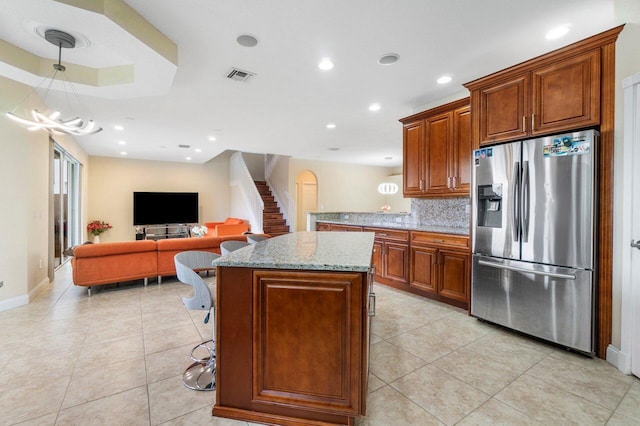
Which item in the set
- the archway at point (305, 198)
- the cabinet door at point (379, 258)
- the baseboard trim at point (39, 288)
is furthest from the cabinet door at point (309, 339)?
the archway at point (305, 198)

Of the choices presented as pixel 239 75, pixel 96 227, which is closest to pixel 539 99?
pixel 239 75

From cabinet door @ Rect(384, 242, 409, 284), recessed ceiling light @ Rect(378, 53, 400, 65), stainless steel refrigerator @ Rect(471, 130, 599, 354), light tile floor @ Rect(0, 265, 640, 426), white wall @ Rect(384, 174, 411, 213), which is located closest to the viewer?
light tile floor @ Rect(0, 265, 640, 426)

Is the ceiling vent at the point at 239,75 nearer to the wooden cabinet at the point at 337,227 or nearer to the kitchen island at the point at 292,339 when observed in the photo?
the kitchen island at the point at 292,339

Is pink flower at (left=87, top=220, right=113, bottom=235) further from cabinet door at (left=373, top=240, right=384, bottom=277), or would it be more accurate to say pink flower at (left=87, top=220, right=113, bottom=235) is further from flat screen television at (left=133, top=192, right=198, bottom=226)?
cabinet door at (left=373, top=240, right=384, bottom=277)

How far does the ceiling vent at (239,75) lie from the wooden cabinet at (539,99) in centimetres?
249

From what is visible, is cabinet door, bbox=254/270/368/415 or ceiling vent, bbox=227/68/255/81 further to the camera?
ceiling vent, bbox=227/68/255/81

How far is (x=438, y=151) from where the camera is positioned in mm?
3961

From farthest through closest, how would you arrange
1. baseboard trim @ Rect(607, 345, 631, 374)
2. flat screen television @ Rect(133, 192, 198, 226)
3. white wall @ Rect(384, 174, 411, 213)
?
1. white wall @ Rect(384, 174, 411, 213)
2. flat screen television @ Rect(133, 192, 198, 226)
3. baseboard trim @ Rect(607, 345, 631, 374)

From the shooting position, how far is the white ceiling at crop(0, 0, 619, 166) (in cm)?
221

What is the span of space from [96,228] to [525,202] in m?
10.2

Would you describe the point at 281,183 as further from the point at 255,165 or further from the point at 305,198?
the point at 255,165

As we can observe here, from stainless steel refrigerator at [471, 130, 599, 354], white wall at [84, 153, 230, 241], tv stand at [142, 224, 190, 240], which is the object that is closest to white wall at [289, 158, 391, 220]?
white wall at [84, 153, 230, 241]

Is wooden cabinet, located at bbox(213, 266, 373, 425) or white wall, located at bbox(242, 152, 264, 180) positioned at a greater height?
white wall, located at bbox(242, 152, 264, 180)

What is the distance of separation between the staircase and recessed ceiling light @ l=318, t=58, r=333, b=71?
5473 mm
